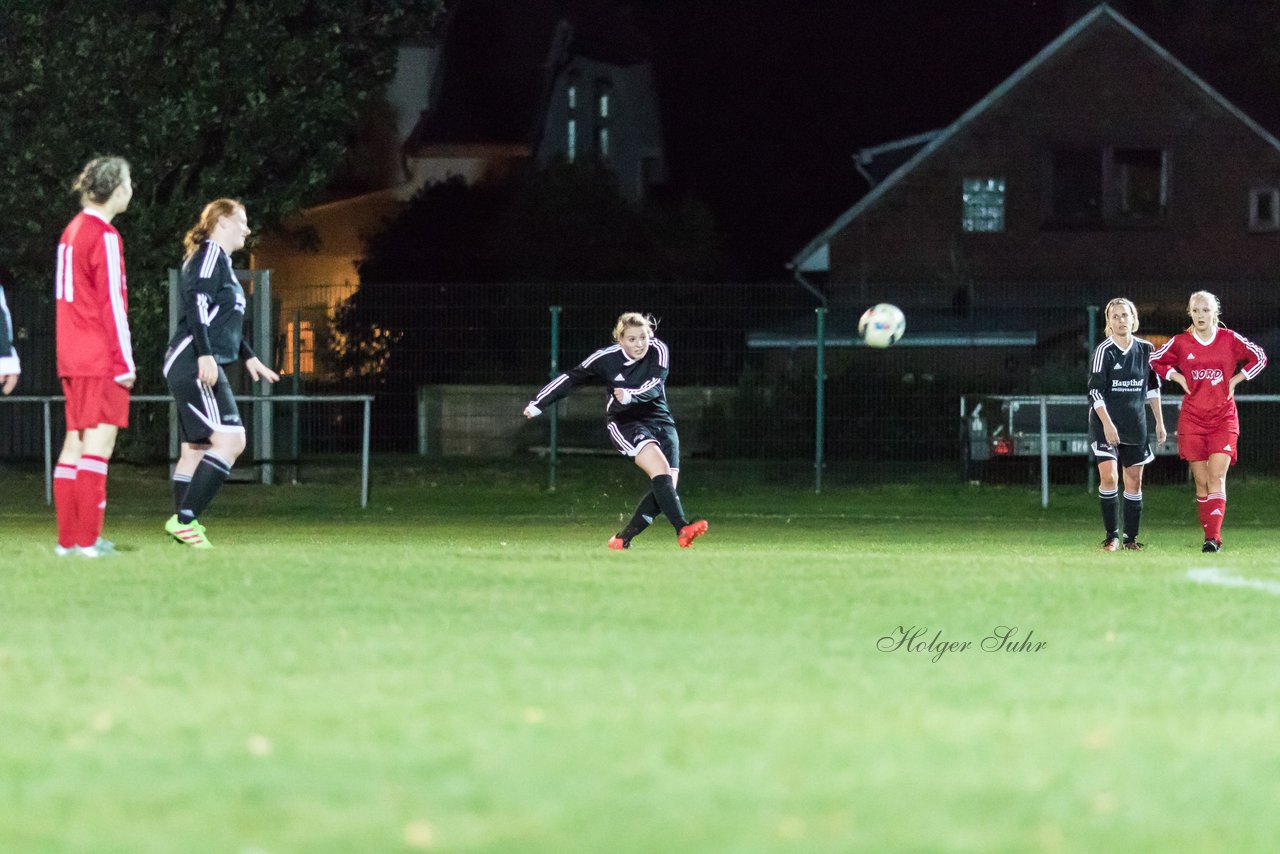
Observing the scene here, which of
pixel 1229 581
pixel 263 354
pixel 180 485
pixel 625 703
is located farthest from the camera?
pixel 263 354

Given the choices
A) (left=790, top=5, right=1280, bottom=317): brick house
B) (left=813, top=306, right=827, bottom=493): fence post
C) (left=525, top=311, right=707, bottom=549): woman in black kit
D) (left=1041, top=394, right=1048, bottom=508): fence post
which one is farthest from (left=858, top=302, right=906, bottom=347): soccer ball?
(left=790, top=5, right=1280, bottom=317): brick house

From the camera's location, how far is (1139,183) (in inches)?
1497

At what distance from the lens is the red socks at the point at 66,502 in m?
10.8

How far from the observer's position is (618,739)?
243 inches

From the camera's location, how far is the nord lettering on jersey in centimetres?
1498

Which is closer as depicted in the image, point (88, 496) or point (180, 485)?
point (88, 496)

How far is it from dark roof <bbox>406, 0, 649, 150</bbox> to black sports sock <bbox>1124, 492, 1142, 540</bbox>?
3320 centimetres

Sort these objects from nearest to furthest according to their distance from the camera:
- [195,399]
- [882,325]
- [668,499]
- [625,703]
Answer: [625,703] → [195,399] → [668,499] → [882,325]

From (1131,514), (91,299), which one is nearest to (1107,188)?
(1131,514)

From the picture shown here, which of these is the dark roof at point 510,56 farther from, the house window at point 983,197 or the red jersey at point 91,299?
the red jersey at point 91,299

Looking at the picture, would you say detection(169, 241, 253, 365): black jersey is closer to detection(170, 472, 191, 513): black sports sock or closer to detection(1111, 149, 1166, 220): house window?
detection(170, 472, 191, 513): black sports sock

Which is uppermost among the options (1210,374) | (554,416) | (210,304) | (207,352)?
(210,304)

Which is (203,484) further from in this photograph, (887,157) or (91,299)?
(887,157)

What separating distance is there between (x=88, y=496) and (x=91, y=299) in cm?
104
